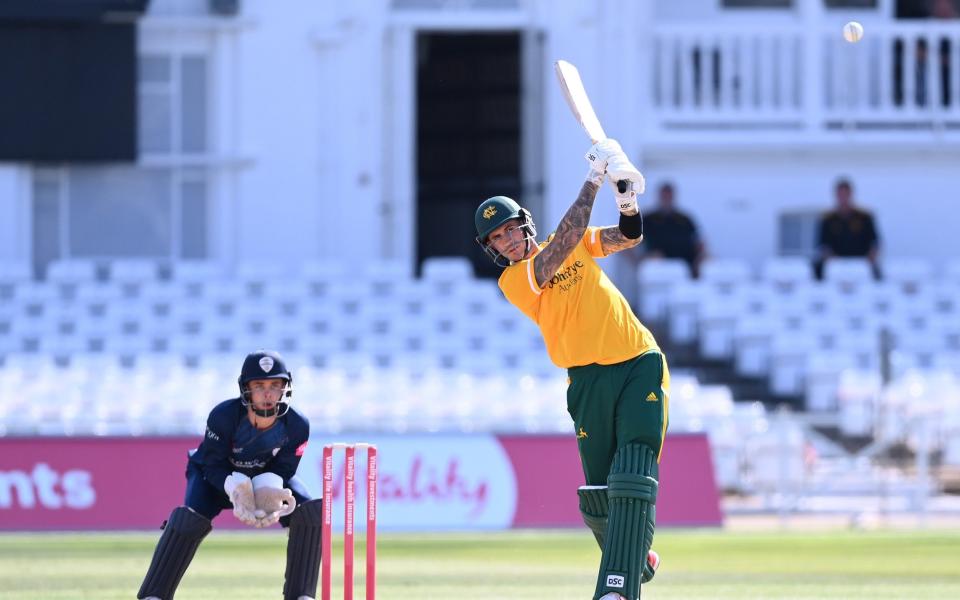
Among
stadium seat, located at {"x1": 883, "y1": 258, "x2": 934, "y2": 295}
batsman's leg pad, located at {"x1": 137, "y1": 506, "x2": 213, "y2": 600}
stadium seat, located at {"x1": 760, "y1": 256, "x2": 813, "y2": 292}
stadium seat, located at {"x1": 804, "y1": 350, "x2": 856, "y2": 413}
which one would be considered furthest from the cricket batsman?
stadium seat, located at {"x1": 883, "y1": 258, "x2": 934, "y2": 295}

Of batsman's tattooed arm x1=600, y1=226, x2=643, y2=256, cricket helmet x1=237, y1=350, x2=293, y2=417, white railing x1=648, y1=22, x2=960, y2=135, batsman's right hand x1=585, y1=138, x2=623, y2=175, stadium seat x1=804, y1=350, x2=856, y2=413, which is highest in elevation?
white railing x1=648, y1=22, x2=960, y2=135

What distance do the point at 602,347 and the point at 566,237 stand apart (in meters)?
0.44

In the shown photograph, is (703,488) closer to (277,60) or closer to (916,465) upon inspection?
(916,465)

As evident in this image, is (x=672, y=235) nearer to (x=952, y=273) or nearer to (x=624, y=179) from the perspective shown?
(x=952, y=273)

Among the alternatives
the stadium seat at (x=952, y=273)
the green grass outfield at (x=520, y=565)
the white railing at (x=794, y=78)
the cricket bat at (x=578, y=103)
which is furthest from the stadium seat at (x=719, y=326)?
the cricket bat at (x=578, y=103)

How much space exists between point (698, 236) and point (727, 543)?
6.25 meters

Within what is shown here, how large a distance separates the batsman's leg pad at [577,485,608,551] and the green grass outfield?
5.41ft

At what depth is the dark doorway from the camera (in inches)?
813

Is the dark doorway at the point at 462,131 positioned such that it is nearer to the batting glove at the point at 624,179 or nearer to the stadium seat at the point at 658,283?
the stadium seat at the point at 658,283

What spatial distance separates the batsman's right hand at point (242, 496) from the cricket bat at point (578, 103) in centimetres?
176

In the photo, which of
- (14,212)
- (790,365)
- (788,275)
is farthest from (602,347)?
(14,212)

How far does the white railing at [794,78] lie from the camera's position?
1917 centimetres

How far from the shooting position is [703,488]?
13430mm

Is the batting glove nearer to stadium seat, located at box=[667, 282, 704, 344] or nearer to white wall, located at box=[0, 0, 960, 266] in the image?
stadium seat, located at box=[667, 282, 704, 344]
